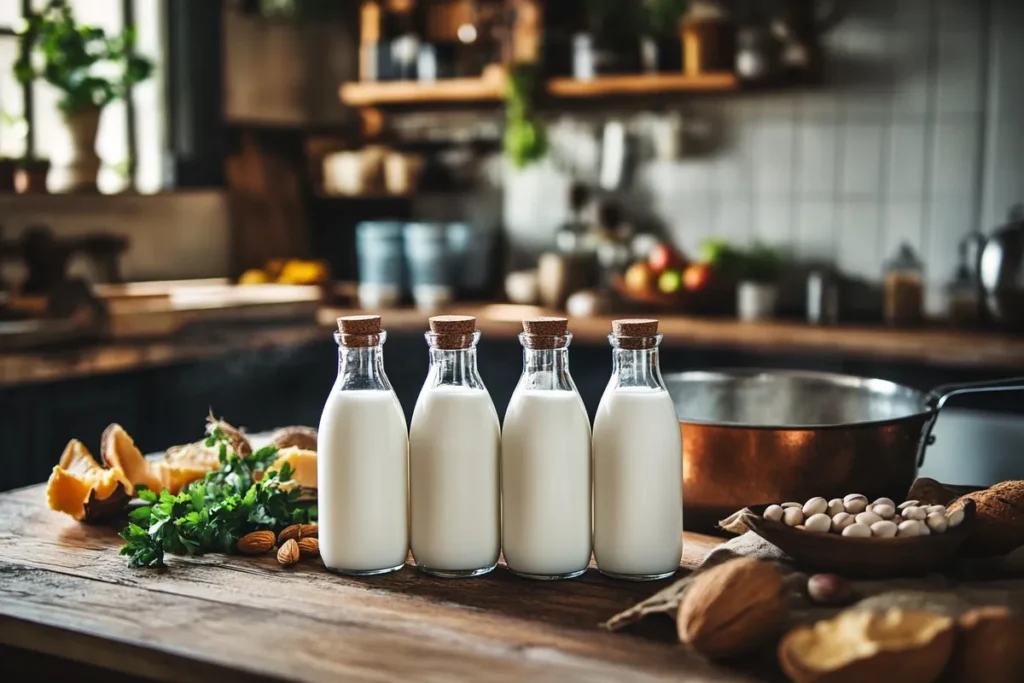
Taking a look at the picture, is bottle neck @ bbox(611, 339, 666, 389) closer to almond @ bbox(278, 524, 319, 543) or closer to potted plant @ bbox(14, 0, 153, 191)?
almond @ bbox(278, 524, 319, 543)

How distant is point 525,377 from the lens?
1317 millimetres

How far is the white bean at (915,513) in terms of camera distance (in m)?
1.25

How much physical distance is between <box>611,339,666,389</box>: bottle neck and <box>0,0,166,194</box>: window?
3.40m

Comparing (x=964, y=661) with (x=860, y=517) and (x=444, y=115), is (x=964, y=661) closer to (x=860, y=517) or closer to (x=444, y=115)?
(x=860, y=517)

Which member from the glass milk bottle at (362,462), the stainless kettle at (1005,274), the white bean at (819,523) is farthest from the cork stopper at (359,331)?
the stainless kettle at (1005,274)

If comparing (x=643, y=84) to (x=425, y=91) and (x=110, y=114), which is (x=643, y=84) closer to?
(x=425, y=91)

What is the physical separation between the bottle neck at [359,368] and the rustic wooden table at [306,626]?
0.22 m

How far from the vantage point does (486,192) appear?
5.20 m

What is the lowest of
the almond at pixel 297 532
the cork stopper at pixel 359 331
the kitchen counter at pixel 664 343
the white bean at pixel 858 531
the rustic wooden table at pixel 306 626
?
the rustic wooden table at pixel 306 626

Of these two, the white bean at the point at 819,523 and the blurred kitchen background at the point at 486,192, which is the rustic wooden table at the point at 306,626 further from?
the blurred kitchen background at the point at 486,192

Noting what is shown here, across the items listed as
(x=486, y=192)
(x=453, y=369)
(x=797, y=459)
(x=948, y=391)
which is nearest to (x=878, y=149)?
(x=486, y=192)

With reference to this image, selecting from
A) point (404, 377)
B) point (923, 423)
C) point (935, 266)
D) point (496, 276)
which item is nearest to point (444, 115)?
point (496, 276)

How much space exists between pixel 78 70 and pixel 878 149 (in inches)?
111

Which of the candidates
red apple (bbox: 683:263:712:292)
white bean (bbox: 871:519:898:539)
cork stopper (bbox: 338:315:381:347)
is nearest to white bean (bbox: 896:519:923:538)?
white bean (bbox: 871:519:898:539)
